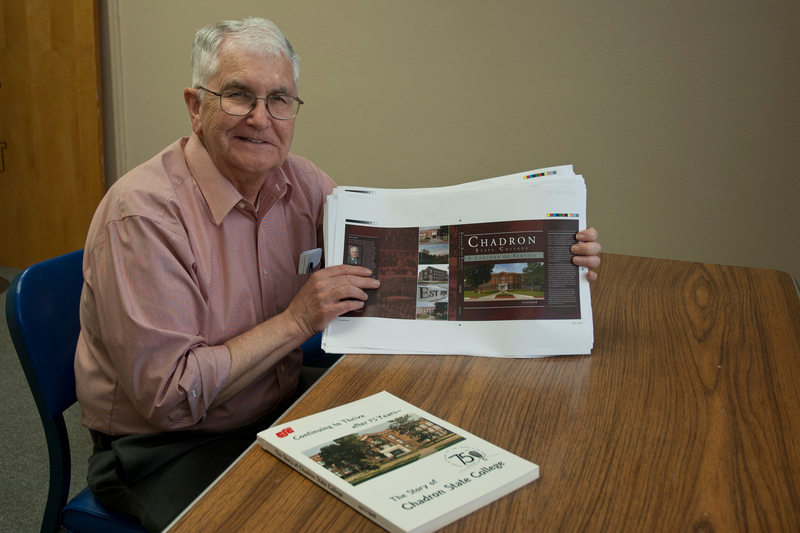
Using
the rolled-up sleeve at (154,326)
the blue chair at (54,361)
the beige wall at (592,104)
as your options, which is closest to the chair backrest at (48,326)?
the blue chair at (54,361)

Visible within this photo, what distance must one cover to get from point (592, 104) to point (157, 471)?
6.72 feet

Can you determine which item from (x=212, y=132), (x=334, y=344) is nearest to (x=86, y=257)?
(x=212, y=132)

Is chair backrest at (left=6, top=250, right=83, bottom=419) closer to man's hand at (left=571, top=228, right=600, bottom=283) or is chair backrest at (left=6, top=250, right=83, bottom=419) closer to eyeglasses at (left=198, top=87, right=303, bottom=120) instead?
eyeglasses at (left=198, top=87, right=303, bottom=120)

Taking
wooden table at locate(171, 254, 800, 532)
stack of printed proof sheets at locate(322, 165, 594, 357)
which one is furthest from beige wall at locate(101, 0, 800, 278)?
stack of printed proof sheets at locate(322, 165, 594, 357)

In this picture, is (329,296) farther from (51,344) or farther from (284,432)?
(51,344)

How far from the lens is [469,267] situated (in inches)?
41.0

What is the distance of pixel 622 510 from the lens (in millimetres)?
592

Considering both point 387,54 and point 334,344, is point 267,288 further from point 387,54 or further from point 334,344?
point 387,54

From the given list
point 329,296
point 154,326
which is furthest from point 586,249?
point 154,326

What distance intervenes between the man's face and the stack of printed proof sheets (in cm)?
19

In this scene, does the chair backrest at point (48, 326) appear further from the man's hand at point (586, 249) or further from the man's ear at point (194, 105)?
the man's hand at point (586, 249)

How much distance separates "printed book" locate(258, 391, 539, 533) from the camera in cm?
58

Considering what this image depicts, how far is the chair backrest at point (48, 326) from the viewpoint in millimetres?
1008

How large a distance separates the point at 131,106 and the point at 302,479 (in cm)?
323
